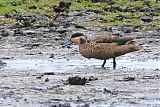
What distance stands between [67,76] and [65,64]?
2570 millimetres

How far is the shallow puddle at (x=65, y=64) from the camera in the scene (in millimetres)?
15402

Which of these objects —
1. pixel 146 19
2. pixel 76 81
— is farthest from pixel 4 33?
pixel 76 81

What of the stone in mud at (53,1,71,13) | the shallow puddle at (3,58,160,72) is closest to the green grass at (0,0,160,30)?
the stone in mud at (53,1,71,13)

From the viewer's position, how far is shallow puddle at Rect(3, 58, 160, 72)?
15.4 metres

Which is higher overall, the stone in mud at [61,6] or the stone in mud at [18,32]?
the stone in mud at [61,6]

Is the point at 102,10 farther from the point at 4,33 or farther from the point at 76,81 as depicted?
the point at 76,81

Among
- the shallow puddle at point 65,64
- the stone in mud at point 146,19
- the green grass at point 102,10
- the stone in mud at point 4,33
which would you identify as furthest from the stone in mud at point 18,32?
the shallow puddle at point 65,64

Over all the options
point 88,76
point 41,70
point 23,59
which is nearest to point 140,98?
point 88,76

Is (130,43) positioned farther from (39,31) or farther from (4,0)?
(4,0)

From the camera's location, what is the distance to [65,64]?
1628 cm

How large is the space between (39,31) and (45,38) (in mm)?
1882

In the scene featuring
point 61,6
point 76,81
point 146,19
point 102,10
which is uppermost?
point 76,81

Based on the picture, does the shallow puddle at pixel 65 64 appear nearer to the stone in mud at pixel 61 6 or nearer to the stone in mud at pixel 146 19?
the stone in mud at pixel 146 19

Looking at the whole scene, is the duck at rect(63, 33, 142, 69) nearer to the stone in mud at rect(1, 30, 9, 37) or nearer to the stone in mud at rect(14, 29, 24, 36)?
the stone in mud at rect(1, 30, 9, 37)
